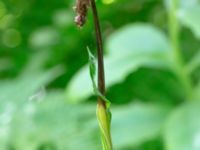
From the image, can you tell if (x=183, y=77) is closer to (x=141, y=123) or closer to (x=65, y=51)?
(x=141, y=123)

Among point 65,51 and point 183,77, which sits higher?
point 183,77

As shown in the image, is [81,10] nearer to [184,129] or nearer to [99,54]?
[99,54]

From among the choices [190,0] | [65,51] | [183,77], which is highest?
[190,0]

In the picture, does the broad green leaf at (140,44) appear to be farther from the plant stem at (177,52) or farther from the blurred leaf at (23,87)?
the blurred leaf at (23,87)

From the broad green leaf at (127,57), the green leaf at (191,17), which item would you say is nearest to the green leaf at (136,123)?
the broad green leaf at (127,57)

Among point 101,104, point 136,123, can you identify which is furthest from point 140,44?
point 101,104

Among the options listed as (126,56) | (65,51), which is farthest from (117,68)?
(65,51)

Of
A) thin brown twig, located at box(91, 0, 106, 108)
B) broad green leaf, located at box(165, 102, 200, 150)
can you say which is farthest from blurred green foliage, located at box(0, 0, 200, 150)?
thin brown twig, located at box(91, 0, 106, 108)

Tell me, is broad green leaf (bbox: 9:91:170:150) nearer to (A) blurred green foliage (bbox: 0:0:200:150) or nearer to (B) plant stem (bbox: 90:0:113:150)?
(A) blurred green foliage (bbox: 0:0:200:150)
